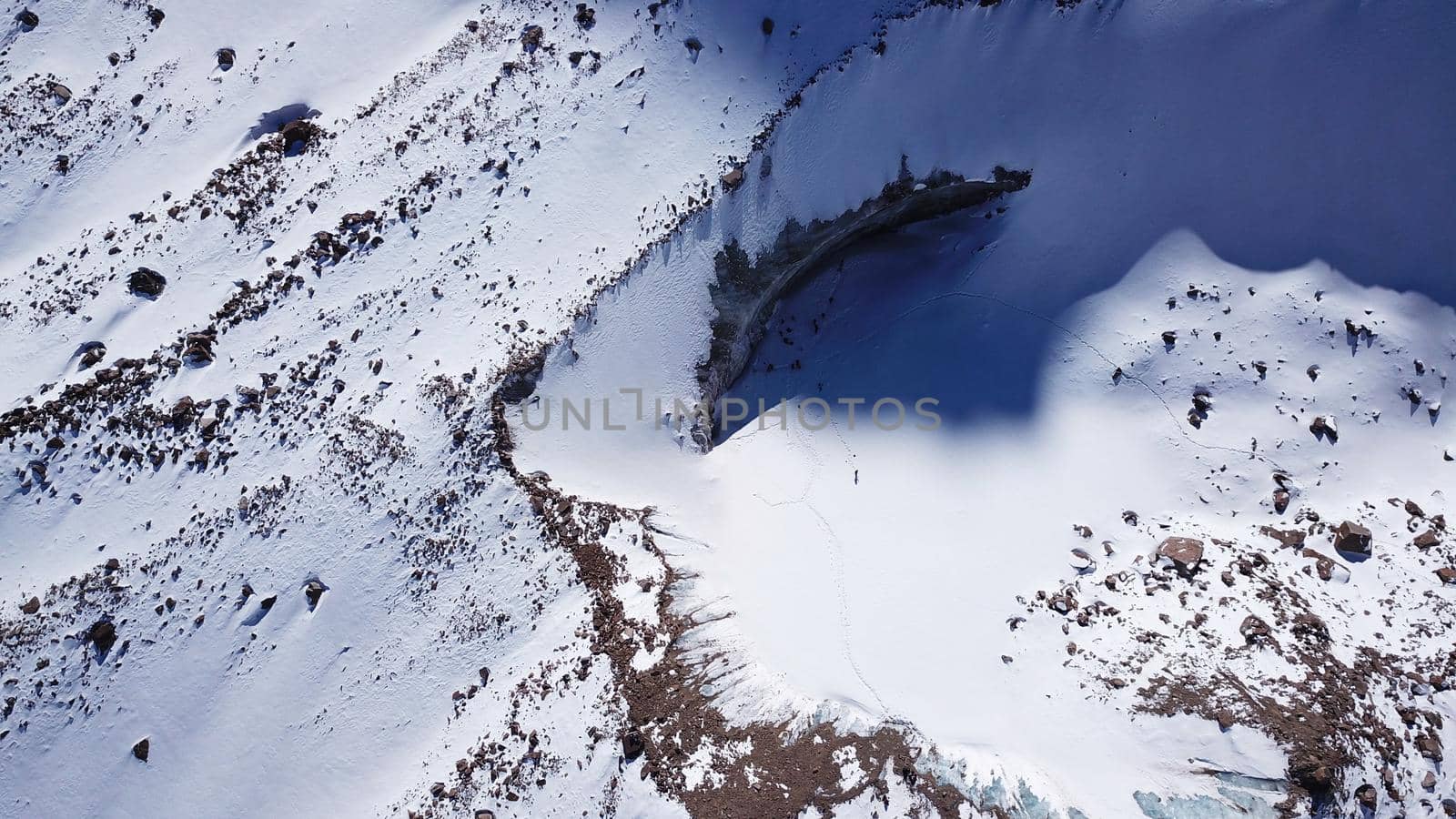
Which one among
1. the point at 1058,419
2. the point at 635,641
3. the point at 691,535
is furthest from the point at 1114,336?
the point at 635,641

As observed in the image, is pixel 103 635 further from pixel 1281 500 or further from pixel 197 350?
pixel 1281 500

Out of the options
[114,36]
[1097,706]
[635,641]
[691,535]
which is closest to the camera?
[1097,706]

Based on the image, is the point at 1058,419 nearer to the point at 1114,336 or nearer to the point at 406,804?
the point at 1114,336

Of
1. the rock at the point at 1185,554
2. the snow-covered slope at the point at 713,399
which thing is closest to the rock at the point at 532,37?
the snow-covered slope at the point at 713,399

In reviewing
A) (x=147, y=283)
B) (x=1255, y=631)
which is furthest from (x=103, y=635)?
(x=1255, y=631)

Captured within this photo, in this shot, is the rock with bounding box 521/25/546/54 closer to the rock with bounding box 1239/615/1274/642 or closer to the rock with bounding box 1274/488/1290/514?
the rock with bounding box 1274/488/1290/514

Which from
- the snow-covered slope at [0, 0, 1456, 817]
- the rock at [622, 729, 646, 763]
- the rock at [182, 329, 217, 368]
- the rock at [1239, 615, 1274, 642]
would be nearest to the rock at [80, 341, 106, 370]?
the snow-covered slope at [0, 0, 1456, 817]
